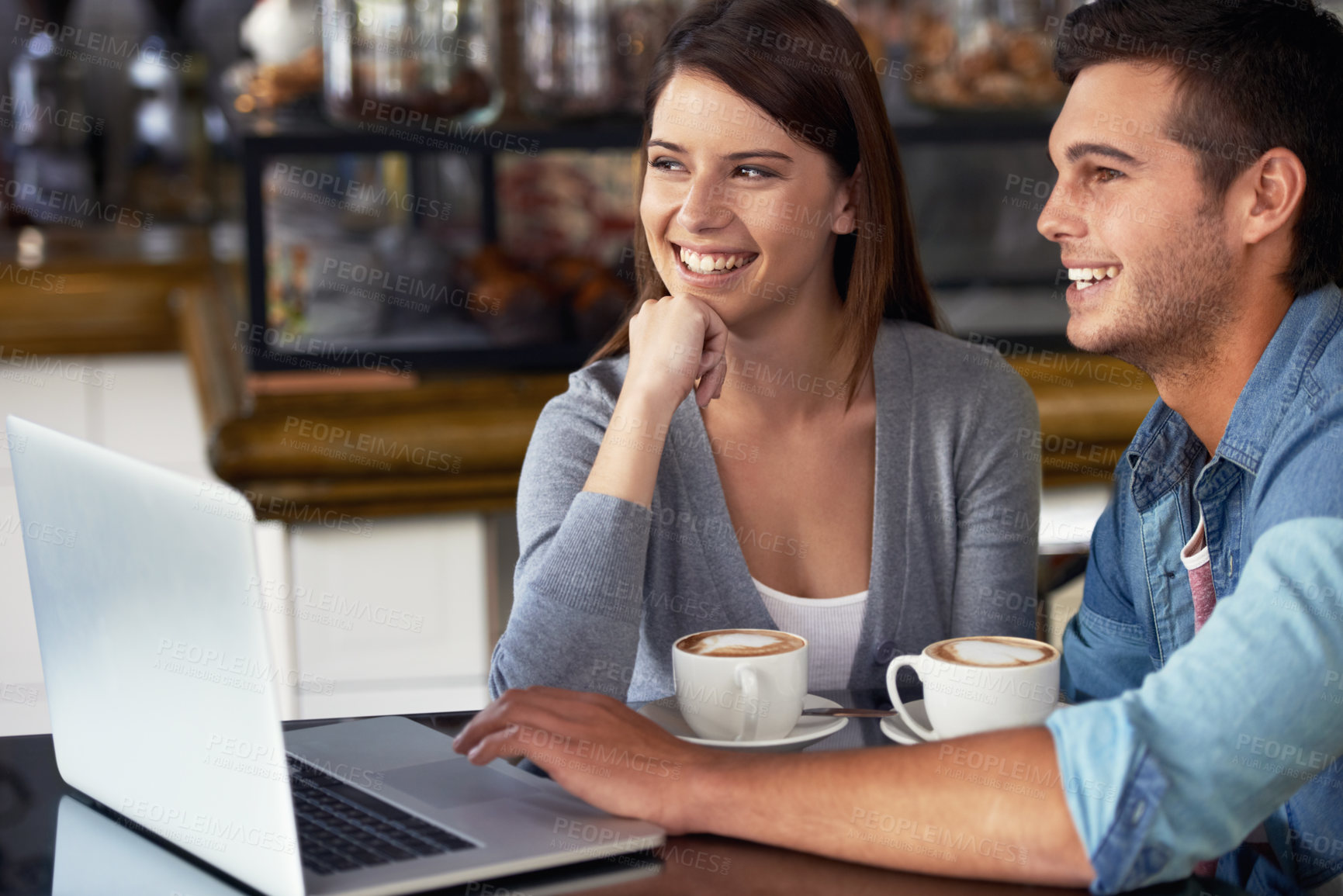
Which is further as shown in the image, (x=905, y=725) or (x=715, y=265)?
(x=715, y=265)

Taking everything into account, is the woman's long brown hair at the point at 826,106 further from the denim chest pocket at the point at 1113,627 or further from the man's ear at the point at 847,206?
the denim chest pocket at the point at 1113,627

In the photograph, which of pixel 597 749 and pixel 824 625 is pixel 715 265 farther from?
pixel 597 749

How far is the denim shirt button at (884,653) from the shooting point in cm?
129

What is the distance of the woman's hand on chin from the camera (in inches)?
50.1

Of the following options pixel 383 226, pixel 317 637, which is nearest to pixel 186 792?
pixel 317 637

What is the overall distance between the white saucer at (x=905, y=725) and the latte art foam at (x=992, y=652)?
52 mm

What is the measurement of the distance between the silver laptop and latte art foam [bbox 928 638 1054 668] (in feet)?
0.81

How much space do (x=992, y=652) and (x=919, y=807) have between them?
19 cm

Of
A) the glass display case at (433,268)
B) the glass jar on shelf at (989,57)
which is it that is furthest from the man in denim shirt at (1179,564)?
the glass display case at (433,268)

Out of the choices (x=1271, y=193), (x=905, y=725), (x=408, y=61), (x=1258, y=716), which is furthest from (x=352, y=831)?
(x=408, y=61)

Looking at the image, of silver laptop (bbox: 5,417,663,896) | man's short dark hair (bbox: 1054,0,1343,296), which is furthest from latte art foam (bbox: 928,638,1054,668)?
man's short dark hair (bbox: 1054,0,1343,296)

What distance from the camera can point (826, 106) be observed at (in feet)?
4.50

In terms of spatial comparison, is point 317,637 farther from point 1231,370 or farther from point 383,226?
point 1231,370

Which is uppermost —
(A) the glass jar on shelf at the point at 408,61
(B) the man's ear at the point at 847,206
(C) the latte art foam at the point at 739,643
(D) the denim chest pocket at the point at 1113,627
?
(A) the glass jar on shelf at the point at 408,61
